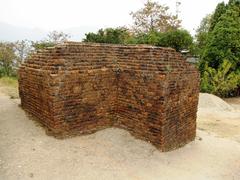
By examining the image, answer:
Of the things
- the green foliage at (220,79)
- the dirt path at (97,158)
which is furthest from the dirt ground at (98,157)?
the green foliage at (220,79)

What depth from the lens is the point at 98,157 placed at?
628 centimetres

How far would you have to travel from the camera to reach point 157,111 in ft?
21.9

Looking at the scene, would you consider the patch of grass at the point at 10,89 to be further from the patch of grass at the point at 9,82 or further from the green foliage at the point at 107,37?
the green foliage at the point at 107,37

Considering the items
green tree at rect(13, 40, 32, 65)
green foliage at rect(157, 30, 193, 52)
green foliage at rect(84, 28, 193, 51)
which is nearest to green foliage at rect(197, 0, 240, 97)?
green foliage at rect(157, 30, 193, 52)

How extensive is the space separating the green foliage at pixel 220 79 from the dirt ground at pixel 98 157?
39.2 feet

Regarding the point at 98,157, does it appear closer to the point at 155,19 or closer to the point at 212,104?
the point at 212,104

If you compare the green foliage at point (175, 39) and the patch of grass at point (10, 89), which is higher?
the green foliage at point (175, 39)

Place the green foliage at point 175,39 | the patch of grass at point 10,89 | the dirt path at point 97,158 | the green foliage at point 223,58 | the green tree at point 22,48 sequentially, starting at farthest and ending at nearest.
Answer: the green tree at point 22,48 < the green foliage at point 175,39 < the green foliage at point 223,58 < the patch of grass at point 10,89 < the dirt path at point 97,158

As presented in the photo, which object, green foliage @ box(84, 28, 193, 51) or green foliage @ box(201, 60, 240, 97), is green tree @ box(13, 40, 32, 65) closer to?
green foliage @ box(84, 28, 193, 51)

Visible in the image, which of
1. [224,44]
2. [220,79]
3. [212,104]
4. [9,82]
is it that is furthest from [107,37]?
[212,104]

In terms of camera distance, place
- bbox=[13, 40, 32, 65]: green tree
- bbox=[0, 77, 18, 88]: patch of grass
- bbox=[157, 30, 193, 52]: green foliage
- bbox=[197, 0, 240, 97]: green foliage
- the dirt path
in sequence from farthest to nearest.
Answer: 1. bbox=[13, 40, 32, 65]: green tree
2. bbox=[157, 30, 193, 52]: green foliage
3. bbox=[197, 0, 240, 97]: green foliage
4. bbox=[0, 77, 18, 88]: patch of grass
5. the dirt path

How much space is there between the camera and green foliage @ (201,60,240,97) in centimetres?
1925

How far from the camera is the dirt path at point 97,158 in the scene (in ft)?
18.5

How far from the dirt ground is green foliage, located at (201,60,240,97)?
11.9 m
